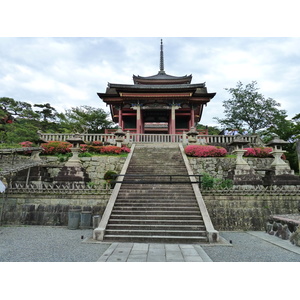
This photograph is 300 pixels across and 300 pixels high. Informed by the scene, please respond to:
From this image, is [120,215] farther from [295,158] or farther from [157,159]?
[295,158]

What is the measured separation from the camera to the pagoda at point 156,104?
20203 mm

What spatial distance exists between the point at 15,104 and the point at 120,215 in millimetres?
28183

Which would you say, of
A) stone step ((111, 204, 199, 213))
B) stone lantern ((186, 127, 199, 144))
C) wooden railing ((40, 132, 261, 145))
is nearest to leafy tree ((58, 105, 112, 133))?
wooden railing ((40, 132, 261, 145))

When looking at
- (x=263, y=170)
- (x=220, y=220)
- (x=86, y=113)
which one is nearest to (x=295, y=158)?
(x=263, y=170)

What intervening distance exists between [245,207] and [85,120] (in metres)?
20.9

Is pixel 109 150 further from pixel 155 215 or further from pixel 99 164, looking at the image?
pixel 155 215

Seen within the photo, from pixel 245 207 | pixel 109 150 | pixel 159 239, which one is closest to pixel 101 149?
pixel 109 150

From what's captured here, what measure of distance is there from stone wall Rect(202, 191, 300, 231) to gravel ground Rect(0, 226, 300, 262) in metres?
1.28

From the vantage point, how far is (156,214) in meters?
8.09

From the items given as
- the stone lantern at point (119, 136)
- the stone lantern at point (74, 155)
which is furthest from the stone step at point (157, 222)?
the stone lantern at point (119, 136)

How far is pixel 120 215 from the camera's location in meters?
7.92

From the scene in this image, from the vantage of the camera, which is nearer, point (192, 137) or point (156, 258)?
point (156, 258)

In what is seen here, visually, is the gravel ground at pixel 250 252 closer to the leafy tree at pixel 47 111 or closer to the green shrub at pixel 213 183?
the green shrub at pixel 213 183

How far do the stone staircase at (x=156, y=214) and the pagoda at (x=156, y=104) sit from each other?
10753mm
